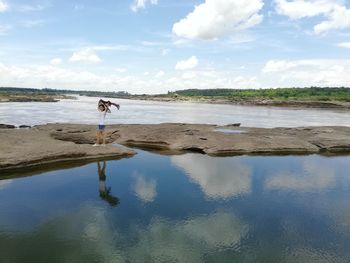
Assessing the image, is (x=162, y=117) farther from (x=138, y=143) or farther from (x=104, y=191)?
(x=104, y=191)

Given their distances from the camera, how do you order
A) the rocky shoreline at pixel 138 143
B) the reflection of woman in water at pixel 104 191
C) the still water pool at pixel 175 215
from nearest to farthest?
the still water pool at pixel 175 215
the reflection of woman in water at pixel 104 191
the rocky shoreline at pixel 138 143

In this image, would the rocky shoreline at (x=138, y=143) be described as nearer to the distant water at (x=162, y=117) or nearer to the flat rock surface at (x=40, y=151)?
the flat rock surface at (x=40, y=151)

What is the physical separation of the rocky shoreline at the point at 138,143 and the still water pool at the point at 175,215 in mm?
1706

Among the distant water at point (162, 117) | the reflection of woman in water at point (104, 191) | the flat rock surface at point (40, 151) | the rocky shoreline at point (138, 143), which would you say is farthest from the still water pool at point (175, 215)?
the distant water at point (162, 117)

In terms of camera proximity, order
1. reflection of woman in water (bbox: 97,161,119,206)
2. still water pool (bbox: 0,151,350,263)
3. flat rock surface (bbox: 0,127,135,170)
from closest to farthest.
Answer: still water pool (bbox: 0,151,350,263) → reflection of woman in water (bbox: 97,161,119,206) → flat rock surface (bbox: 0,127,135,170)

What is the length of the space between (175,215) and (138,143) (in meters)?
13.3

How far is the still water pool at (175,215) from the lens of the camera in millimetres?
9289

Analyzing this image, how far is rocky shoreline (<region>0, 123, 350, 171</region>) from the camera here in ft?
59.9

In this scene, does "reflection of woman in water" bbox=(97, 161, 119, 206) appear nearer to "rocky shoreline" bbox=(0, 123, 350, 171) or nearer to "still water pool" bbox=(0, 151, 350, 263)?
"still water pool" bbox=(0, 151, 350, 263)

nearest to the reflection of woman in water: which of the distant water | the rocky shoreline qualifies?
the rocky shoreline

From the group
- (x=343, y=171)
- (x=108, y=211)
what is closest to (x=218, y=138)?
(x=343, y=171)

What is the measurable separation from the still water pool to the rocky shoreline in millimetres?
1706

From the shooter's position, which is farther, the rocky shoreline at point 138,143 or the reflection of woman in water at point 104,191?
the rocky shoreline at point 138,143

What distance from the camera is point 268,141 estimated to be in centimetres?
2425
